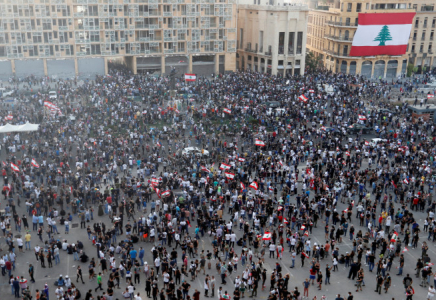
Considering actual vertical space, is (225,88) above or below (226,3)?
below

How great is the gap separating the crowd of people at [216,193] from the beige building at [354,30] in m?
30.4

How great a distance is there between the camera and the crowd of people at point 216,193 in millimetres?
25844

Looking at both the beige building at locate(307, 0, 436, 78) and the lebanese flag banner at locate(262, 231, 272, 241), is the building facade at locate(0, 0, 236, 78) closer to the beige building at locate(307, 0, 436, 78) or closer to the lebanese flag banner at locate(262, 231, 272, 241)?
the beige building at locate(307, 0, 436, 78)

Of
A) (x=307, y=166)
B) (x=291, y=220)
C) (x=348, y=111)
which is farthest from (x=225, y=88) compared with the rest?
(x=291, y=220)

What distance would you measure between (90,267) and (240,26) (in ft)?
252

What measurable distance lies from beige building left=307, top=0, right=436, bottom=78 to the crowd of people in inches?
1196

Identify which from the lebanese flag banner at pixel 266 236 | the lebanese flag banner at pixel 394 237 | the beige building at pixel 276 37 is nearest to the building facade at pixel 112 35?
the beige building at pixel 276 37

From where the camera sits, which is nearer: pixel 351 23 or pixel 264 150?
pixel 264 150

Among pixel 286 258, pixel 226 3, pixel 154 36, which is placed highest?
pixel 226 3

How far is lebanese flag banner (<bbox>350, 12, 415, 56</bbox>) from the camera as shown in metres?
82.4

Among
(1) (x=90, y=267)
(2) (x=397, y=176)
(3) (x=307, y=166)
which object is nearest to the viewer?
(1) (x=90, y=267)

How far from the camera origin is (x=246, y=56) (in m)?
93.7

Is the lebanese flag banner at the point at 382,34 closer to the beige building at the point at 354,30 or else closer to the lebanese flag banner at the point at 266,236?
the beige building at the point at 354,30

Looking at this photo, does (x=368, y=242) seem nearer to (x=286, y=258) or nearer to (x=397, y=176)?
(x=286, y=258)
